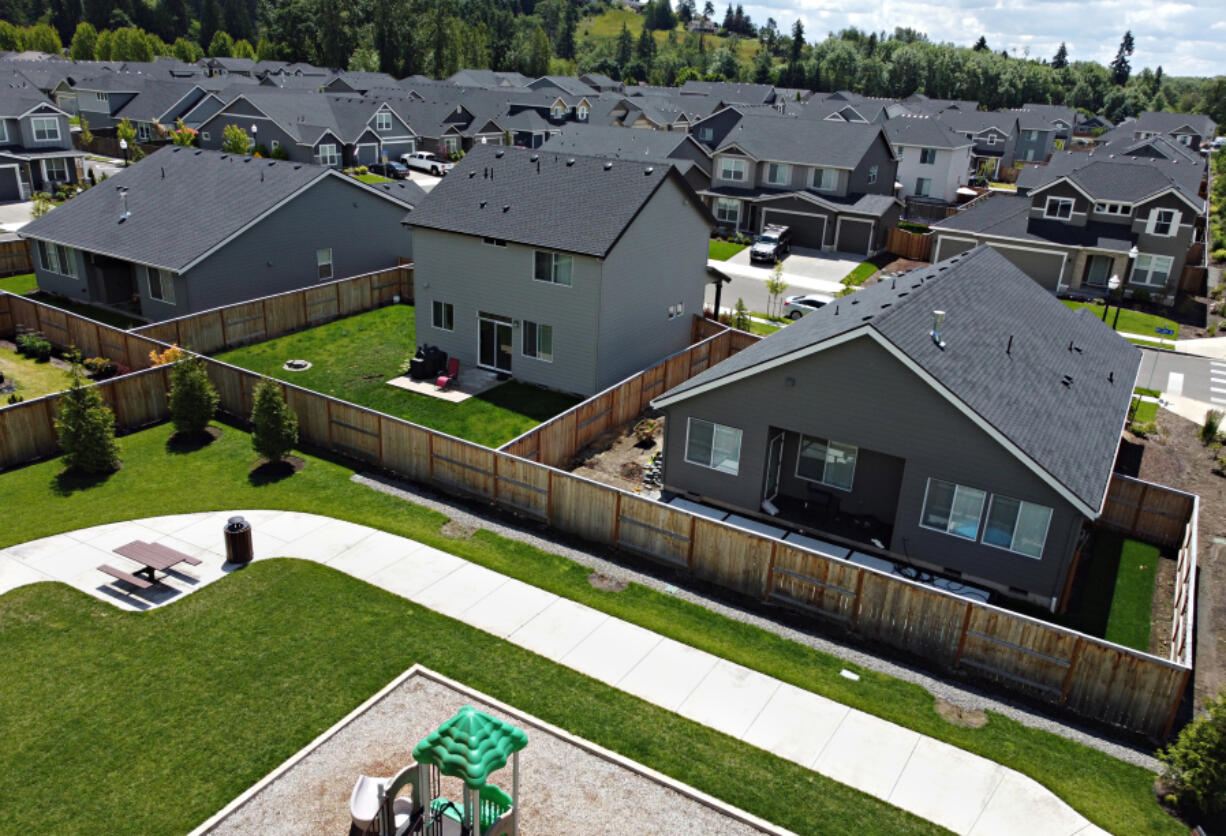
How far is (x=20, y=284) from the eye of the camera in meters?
42.1

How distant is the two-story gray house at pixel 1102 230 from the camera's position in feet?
161

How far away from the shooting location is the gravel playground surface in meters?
13.0

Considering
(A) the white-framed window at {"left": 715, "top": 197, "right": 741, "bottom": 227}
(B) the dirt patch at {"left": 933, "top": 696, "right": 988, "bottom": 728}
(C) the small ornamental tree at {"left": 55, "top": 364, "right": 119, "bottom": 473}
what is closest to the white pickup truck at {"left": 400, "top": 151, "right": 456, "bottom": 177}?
(A) the white-framed window at {"left": 715, "top": 197, "right": 741, "bottom": 227}

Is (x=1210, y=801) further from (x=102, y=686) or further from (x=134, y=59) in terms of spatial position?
(x=134, y=59)

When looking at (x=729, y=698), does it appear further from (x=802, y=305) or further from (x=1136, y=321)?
(x=1136, y=321)

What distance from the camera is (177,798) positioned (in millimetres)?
→ 13305

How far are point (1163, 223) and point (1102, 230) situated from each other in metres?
3.01

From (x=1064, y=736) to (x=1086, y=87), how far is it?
612 feet

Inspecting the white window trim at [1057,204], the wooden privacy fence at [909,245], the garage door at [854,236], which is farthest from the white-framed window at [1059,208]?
the garage door at [854,236]

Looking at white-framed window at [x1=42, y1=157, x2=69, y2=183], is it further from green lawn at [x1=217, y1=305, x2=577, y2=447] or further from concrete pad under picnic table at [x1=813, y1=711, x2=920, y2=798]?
concrete pad under picnic table at [x1=813, y1=711, x2=920, y2=798]

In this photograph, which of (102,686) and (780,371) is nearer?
(102,686)

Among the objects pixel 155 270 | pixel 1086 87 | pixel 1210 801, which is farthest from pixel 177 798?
pixel 1086 87

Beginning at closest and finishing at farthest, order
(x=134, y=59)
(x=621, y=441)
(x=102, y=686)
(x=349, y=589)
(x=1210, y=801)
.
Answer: (x=1210, y=801)
(x=102, y=686)
(x=349, y=589)
(x=621, y=441)
(x=134, y=59)

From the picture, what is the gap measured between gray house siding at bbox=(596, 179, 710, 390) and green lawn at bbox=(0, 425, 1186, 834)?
432 inches
